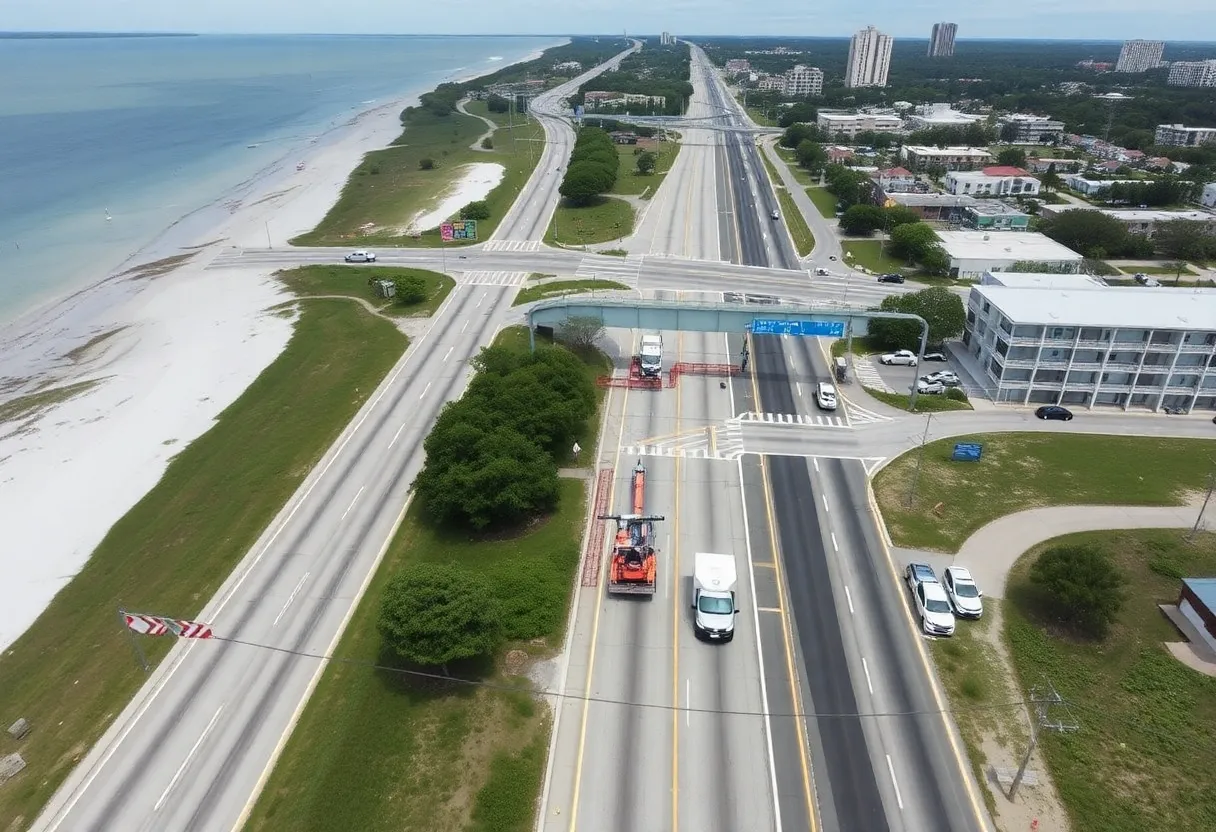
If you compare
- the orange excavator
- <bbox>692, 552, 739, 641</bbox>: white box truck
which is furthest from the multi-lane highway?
<bbox>692, 552, 739, 641</bbox>: white box truck

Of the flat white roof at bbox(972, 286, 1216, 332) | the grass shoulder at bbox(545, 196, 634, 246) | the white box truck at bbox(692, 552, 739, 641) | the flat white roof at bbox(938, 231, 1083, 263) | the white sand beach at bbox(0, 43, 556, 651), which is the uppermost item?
the flat white roof at bbox(972, 286, 1216, 332)

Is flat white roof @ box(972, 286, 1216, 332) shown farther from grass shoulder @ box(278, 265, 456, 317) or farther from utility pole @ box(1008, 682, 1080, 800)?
grass shoulder @ box(278, 265, 456, 317)

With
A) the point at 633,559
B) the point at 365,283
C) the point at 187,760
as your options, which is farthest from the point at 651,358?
the point at 187,760

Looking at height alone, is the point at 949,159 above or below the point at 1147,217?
above

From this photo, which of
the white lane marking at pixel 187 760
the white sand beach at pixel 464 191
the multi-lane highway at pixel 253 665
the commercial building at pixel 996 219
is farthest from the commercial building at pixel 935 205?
the white lane marking at pixel 187 760

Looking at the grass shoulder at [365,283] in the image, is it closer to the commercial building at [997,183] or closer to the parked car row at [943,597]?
the parked car row at [943,597]

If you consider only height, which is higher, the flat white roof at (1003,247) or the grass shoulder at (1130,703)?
the flat white roof at (1003,247)

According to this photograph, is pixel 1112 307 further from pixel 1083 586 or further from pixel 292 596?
pixel 292 596
